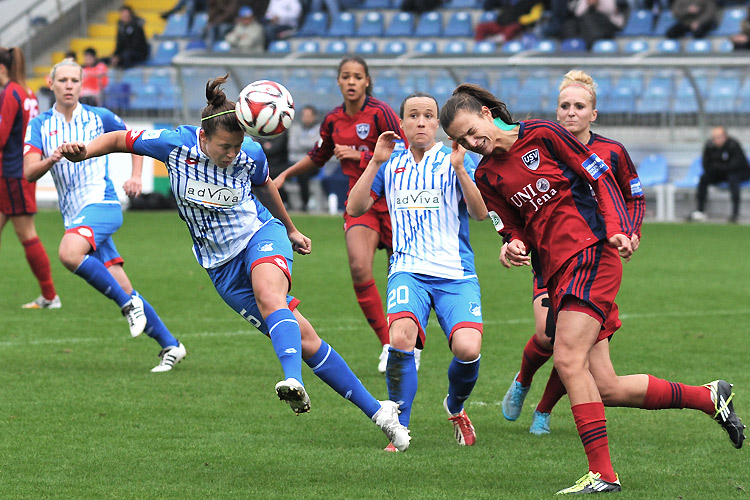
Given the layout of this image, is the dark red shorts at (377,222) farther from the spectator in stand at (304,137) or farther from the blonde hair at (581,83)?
the spectator in stand at (304,137)

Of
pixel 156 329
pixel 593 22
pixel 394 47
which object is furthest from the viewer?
pixel 394 47

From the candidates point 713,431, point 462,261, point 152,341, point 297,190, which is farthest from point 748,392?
point 297,190

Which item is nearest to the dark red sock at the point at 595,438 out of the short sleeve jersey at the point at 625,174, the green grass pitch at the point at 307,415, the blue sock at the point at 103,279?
the green grass pitch at the point at 307,415

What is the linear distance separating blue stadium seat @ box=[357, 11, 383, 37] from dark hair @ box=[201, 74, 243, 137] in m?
20.0

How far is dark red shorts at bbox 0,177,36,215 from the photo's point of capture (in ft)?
33.6

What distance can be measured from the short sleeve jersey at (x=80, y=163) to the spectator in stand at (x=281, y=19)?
16.6 metres

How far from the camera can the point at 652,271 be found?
13281mm

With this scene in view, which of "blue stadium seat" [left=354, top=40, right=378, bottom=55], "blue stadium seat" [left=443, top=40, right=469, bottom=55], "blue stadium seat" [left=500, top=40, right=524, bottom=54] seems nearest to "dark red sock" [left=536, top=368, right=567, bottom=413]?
"blue stadium seat" [left=500, top=40, right=524, bottom=54]

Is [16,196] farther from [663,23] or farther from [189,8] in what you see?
[189,8]

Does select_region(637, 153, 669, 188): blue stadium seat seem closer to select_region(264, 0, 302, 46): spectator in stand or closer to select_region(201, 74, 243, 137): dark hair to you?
select_region(264, 0, 302, 46): spectator in stand

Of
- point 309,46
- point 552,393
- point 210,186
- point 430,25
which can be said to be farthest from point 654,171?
point 210,186

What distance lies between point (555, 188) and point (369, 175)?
45.1 inches

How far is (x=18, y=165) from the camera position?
10.3 meters

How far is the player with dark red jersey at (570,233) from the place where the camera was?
478 cm
